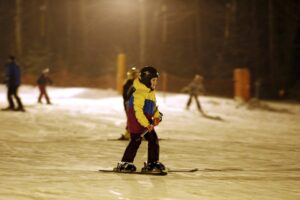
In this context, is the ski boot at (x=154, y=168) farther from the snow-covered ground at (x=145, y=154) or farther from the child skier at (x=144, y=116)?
the snow-covered ground at (x=145, y=154)

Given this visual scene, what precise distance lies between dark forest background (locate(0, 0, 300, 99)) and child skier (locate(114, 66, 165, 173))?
26884 millimetres

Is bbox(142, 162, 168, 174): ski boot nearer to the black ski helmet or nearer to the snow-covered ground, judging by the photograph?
the snow-covered ground

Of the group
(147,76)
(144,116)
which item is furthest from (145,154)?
(147,76)

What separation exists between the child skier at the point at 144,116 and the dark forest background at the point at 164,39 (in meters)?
26.9

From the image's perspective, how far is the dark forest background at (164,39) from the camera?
41469 mm

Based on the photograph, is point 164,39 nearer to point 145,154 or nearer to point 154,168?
point 145,154

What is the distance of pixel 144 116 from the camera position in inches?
313

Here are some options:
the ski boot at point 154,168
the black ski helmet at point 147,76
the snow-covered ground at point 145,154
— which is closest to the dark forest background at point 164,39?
the snow-covered ground at point 145,154

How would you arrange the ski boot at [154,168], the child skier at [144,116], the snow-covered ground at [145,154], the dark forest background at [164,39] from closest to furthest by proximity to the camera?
1. the snow-covered ground at [145,154]
2. the child skier at [144,116]
3. the ski boot at [154,168]
4. the dark forest background at [164,39]

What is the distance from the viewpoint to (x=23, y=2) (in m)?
54.9

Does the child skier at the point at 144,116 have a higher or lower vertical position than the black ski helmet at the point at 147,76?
lower

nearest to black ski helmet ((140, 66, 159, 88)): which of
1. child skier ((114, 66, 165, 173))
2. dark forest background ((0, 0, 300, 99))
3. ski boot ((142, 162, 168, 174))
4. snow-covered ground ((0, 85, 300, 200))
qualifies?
child skier ((114, 66, 165, 173))

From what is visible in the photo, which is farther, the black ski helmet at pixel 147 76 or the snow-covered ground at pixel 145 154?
the black ski helmet at pixel 147 76

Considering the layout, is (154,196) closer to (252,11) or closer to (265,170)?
(265,170)
